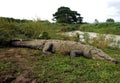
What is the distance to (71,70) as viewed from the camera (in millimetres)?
5391

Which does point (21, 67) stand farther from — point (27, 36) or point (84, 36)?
point (84, 36)

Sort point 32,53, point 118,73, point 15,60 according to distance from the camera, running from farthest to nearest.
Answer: point 32,53 → point 15,60 → point 118,73

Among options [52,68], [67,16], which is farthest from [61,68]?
[67,16]

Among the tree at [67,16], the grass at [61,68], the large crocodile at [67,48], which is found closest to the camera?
the grass at [61,68]

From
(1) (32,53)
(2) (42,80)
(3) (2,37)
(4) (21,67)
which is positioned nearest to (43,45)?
(1) (32,53)

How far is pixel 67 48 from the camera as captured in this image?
684 cm

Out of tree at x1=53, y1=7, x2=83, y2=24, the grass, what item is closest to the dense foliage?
the grass

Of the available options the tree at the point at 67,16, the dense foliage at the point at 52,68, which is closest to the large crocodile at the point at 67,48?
the dense foliage at the point at 52,68

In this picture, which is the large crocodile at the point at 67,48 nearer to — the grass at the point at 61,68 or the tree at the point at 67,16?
the grass at the point at 61,68

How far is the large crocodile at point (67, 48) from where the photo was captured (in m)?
6.45

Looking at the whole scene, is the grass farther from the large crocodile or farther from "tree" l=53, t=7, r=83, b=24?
"tree" l=53, t=7, r=83, b=24

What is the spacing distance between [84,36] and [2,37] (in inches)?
130

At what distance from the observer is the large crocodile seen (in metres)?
6.45

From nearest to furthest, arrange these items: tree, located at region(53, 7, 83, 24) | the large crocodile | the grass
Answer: the grass, the large crocodile, tree, located at region(53, 7, 83, 24)
